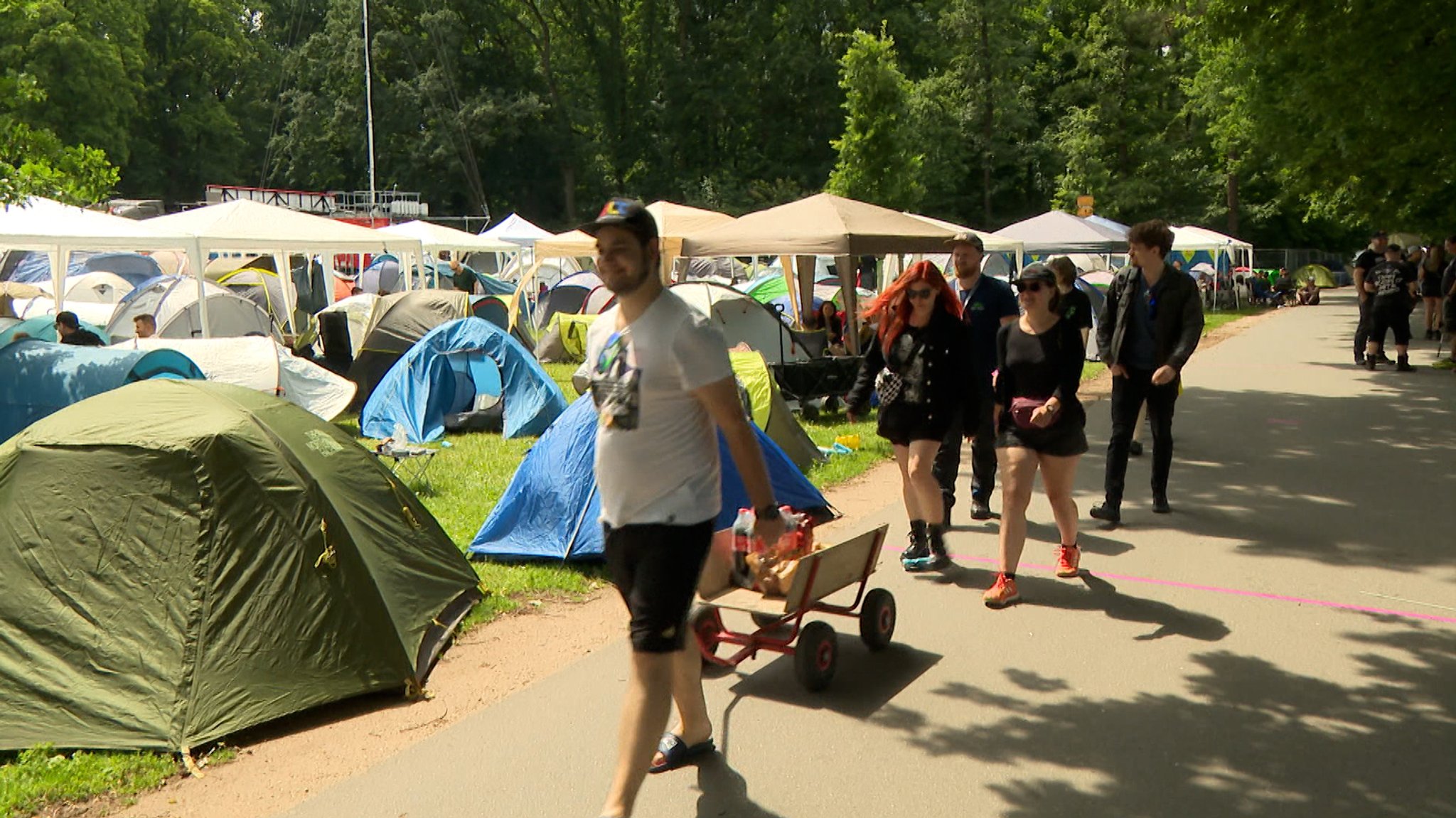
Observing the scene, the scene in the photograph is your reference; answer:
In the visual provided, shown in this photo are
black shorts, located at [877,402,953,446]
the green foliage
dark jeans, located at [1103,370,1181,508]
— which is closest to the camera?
the green foliage

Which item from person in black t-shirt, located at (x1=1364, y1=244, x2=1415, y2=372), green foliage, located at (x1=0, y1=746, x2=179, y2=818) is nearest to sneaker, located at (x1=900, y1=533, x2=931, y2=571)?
green foliage, located at (x1=0, y1=746, x2=179, y2=818)

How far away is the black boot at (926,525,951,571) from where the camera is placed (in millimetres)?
7105

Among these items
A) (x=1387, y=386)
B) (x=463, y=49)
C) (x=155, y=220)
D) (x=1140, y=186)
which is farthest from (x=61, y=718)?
(x=463, y=49)

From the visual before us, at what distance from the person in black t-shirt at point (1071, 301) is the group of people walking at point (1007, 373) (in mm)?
22

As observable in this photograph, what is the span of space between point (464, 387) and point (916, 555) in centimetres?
733

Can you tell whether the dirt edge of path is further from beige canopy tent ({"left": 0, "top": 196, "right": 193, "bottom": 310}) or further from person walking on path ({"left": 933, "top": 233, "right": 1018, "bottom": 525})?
beige canopy tent ({"left": 0, "top": 196, "right": 193, "bottom": 310})

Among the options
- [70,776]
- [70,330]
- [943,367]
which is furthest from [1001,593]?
[70,330]

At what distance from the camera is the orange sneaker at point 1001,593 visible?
640 centimetres

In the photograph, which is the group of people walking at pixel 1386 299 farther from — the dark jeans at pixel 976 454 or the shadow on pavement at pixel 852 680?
the shadow on pavement at pixel 852 680

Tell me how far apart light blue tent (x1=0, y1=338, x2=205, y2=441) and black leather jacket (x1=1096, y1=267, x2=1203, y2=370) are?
290 inches

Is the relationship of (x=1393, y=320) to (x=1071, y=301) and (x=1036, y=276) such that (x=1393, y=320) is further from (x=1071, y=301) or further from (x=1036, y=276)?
(x=1036, y=276)

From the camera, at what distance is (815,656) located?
5188 mm

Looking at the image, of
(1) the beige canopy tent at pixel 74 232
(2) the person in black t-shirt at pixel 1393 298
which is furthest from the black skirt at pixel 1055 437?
(2) the person in black t-shirt at pixel 1393 298

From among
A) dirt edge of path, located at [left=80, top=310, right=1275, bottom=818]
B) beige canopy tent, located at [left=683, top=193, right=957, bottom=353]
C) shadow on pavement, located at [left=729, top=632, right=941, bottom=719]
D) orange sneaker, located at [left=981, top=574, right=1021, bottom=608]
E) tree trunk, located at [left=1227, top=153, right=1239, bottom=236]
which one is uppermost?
tree trunk, located at [left=1227, top=153, right=1239, bottom=236]
